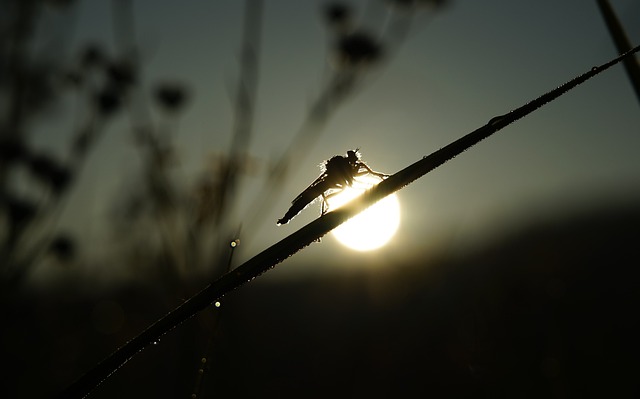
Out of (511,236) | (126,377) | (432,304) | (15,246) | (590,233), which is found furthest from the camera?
(511,236)

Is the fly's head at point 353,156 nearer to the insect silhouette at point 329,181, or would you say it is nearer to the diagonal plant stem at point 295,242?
the insect silhouette at point 329,181

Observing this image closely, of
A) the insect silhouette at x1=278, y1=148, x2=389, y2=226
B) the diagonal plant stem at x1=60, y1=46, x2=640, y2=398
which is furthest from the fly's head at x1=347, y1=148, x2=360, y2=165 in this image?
the diagonal plant stem at x1=60, y1=46, x2=640, y2=398

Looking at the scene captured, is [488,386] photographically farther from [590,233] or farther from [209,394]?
[590,233]

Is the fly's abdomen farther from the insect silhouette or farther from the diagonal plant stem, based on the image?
the diagonal plant stem

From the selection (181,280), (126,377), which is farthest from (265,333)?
(181,280)

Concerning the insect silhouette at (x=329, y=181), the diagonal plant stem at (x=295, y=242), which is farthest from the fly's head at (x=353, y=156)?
the diagonal plant stem at (x=295, y=242)

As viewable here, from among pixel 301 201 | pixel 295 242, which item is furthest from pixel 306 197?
pixel 295 242
